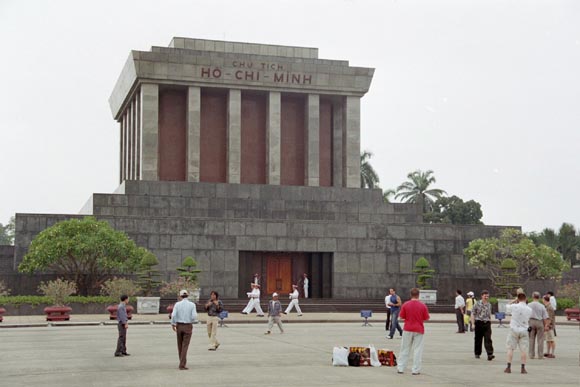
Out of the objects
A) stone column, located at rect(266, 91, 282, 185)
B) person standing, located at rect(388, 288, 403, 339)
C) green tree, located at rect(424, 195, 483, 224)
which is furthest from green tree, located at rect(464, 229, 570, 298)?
green tree, located at rect(424, 195, 483, 224)

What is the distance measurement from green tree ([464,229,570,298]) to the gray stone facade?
129 cm

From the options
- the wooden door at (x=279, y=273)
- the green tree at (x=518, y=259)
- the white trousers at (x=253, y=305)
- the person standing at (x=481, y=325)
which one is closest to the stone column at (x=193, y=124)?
the wooden door at (x=279, y=273)

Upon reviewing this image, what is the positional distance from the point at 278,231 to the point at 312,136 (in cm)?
1114

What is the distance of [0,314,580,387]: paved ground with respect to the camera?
655 inches

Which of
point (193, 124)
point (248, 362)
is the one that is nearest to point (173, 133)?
point (193, 124)

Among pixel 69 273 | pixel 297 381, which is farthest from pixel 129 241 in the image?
pixel 297 381

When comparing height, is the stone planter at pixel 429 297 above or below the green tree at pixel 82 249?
below

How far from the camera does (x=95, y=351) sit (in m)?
23.0

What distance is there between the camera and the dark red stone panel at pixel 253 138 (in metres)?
58.9

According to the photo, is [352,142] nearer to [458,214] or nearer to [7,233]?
[458,214]

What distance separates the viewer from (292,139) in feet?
197

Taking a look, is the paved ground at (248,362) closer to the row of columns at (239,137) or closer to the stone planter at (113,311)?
the stone planter at (113,311)

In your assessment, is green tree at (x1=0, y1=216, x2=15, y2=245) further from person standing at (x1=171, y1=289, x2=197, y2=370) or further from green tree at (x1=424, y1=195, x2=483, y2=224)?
person standing at (x1=171, y1=289, x2=197, y2=370)

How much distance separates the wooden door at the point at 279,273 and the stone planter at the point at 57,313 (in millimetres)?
16328
